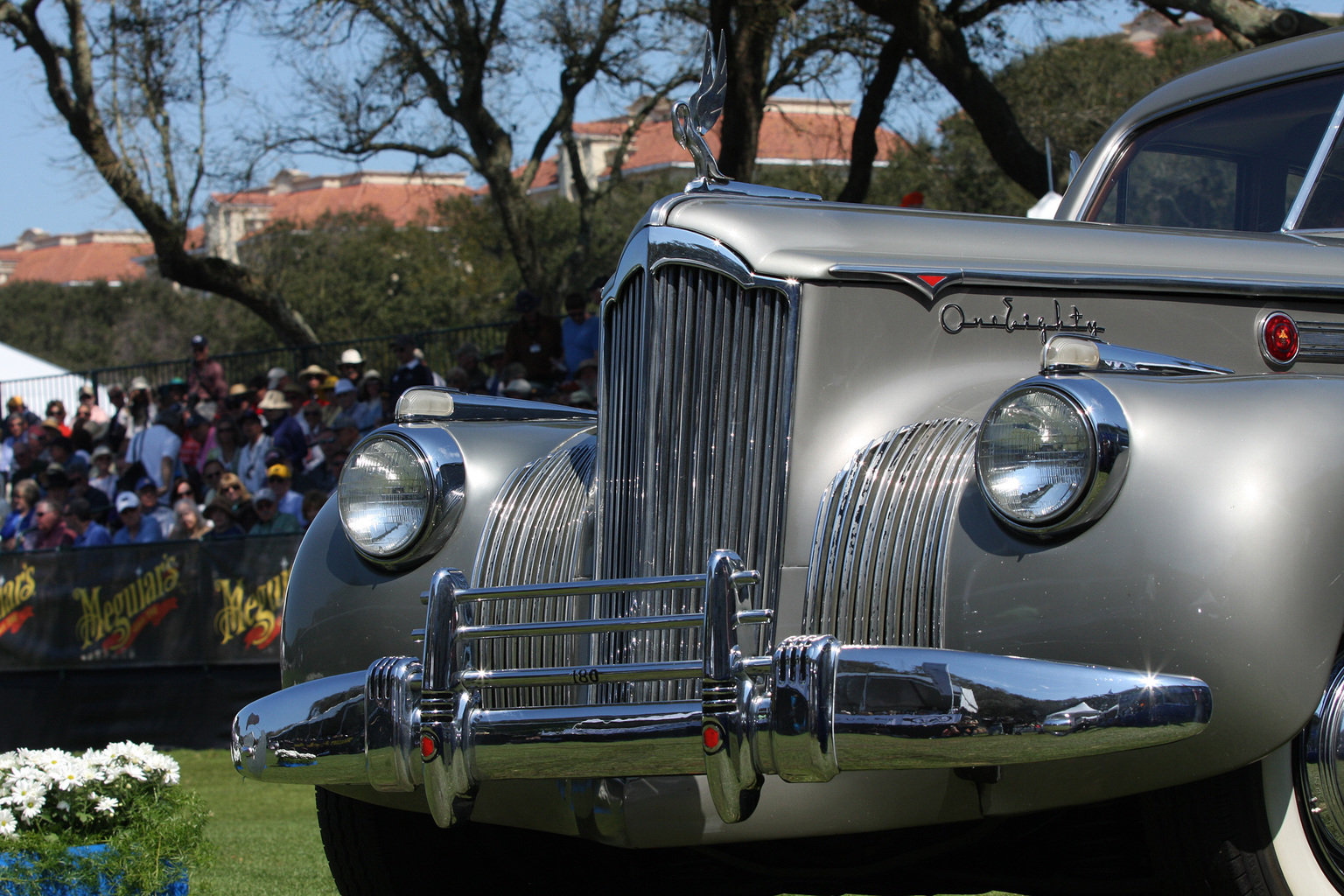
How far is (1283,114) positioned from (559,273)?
1546cm

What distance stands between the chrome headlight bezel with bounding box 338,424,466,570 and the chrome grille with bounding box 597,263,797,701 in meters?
0.40

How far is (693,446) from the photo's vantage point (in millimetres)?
2875

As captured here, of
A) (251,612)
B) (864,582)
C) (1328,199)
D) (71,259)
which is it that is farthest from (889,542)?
(71,259)

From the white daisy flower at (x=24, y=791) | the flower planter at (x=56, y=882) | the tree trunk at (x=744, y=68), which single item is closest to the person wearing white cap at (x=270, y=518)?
the white daisy flower at (x=24, y=791)

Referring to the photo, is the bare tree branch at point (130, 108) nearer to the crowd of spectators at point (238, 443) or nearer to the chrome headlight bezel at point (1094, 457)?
the crowd of spectators at point (238, 443)

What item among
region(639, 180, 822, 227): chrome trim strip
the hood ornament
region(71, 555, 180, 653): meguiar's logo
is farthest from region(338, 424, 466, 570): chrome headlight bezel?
region(71, 555, 180, 653): meguiar's logo

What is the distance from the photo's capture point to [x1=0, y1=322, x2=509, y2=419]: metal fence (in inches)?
567

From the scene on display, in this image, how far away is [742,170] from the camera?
42.1 feet

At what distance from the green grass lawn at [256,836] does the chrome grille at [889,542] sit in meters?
1.45

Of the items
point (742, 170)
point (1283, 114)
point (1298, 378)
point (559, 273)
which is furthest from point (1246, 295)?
point (559, 273)

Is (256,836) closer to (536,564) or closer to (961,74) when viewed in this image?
(536,564)

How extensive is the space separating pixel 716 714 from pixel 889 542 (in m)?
0.48

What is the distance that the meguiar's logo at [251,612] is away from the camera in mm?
8547

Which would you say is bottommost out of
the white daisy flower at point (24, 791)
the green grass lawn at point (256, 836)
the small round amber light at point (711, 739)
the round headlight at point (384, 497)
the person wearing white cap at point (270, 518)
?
the green grass lawn at point (256, 836)
